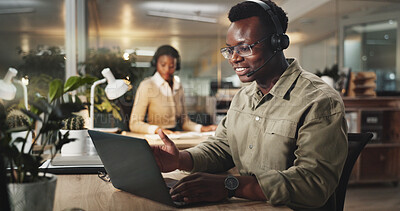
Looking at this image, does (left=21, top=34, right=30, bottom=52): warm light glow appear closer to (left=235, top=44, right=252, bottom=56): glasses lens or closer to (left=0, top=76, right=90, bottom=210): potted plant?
(left=235, top=44, right=252, bottom=56): glasses lens

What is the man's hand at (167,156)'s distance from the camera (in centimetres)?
118

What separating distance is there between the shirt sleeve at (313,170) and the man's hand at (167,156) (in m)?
0.32

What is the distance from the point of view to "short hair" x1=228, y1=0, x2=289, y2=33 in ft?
4.40

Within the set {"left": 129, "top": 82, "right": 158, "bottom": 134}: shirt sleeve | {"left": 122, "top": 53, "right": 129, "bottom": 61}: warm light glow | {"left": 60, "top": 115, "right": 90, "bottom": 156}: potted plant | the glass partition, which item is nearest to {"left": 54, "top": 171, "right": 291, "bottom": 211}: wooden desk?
{"left": 60, "top": 115, "right": 90, "bottom": 156}: potted plant

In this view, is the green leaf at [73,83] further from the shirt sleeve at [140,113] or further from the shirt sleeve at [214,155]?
the shirt sleeve at [140,113]

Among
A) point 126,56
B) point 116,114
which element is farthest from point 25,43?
point 116,114

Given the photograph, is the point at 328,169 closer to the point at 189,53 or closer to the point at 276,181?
the point at 276,181

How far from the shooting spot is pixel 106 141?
37.4 inches

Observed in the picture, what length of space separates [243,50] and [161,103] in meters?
2.00

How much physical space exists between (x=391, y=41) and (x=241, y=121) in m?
4.67

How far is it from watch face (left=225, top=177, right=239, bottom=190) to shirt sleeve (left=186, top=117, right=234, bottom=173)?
1.04 feet

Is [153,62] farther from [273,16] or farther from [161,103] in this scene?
[273,16]

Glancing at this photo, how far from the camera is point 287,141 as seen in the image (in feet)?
3.87

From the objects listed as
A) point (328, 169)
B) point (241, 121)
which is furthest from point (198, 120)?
point (328, 169)
